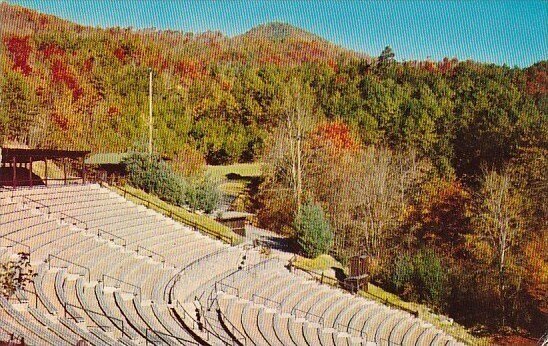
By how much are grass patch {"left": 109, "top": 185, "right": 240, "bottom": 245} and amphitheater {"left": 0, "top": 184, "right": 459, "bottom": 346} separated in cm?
192

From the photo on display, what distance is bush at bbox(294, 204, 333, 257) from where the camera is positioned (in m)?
29.4

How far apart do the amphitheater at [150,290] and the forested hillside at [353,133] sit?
6.19 meters

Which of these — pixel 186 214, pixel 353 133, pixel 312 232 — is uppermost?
pixel 353 133

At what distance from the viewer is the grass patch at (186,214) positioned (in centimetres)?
3022

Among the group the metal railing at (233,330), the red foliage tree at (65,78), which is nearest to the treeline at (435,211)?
the metal railing at (233,330)

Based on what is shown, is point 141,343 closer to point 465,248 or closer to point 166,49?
point 465,248

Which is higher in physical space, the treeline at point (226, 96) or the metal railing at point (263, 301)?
the treeline at point (226, 96)

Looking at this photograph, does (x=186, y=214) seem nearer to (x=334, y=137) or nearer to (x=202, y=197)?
(x=202, y=197)

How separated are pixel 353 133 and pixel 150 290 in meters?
40.4

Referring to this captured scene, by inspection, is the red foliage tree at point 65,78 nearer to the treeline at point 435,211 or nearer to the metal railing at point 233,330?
the treeline at point 435,211

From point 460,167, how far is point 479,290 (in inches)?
1095

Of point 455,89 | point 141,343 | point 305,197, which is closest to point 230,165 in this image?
point 305,197

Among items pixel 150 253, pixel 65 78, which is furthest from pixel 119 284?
pixel 65 78

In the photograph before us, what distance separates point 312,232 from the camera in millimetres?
29469
